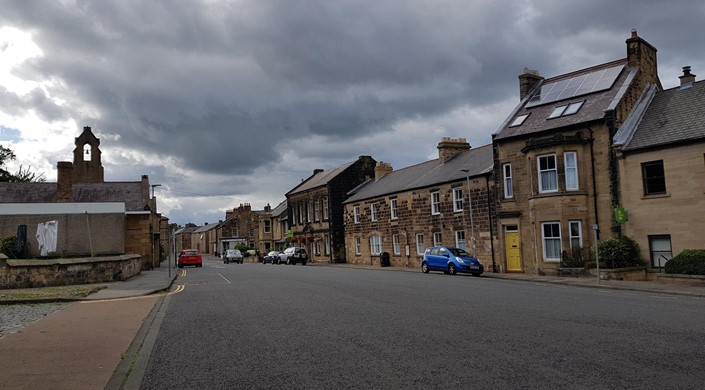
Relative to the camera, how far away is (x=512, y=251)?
98.0ft

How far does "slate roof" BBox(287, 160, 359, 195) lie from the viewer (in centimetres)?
5372

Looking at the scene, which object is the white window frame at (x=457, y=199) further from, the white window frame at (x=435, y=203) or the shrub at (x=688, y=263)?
the shrub at (x=688, y=263)

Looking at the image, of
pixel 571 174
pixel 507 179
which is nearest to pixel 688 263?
pixel 571 174

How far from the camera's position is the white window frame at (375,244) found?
43531 mm

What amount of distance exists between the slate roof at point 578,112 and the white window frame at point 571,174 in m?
1.54

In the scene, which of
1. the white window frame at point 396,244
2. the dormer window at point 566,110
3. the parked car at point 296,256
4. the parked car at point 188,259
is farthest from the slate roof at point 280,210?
the dormer window at point 566,110

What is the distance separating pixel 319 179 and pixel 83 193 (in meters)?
24.2

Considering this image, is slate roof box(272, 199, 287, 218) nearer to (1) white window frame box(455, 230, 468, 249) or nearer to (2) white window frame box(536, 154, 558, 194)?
(1) white window frame box(455, 230, 468, 249)

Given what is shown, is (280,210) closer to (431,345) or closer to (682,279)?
(682,279)

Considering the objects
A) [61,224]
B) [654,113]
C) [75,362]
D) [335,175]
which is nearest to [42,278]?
[61,224]

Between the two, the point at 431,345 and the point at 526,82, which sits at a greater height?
the point at 526,82

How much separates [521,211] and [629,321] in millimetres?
18151

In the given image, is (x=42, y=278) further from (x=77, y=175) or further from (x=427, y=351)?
(x=77, y=175)

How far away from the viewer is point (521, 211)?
28844 mm
